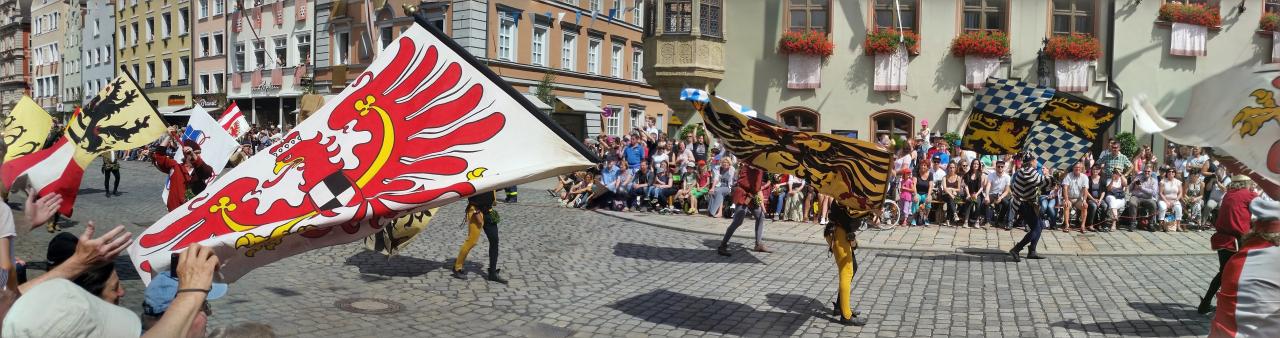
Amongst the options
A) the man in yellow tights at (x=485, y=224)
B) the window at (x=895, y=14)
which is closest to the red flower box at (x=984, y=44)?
the window at (x=895, y=14)

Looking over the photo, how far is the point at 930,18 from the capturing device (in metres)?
20.9

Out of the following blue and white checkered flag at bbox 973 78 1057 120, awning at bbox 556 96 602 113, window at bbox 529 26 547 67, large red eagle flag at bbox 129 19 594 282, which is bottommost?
large red eagle flag at bbox 129 19 594 282

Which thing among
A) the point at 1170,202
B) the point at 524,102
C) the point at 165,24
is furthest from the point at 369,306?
the point at 165,24

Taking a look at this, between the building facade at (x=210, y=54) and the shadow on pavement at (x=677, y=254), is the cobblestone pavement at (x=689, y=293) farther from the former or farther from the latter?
the building facade at (x=210, y=54)

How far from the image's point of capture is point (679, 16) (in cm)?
2109

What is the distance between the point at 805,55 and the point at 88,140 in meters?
16.6

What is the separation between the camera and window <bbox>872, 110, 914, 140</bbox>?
21219mm

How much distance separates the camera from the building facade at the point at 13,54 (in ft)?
238

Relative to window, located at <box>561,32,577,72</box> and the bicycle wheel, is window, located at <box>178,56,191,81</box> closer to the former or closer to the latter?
window, located at <box>561,32,577,72</box>

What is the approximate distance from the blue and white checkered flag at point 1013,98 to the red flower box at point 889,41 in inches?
411

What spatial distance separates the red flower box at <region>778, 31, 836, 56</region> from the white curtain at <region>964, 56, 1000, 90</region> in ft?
11.0

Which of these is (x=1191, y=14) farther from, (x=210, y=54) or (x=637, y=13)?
(x=210, y=54)

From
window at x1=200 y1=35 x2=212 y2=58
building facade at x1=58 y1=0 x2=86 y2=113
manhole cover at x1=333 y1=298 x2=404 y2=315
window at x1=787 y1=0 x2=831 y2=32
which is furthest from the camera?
building facade at x1=58 y1=0 x2=86 y2=113

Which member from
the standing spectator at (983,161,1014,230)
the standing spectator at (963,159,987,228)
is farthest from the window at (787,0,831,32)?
the standing spectator at (983,161,1014,230)
